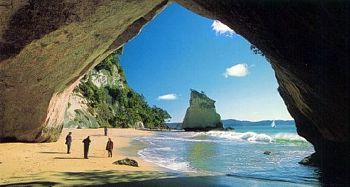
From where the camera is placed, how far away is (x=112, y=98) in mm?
74125

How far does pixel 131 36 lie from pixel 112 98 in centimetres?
5696

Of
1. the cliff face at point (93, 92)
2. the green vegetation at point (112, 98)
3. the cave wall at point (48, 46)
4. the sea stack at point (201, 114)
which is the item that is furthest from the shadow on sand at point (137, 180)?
the sea stack at point (201, 114)

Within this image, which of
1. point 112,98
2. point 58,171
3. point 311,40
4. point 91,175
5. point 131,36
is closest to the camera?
point 311,40

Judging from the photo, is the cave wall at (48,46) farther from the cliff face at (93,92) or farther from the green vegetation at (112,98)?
the green vegetation at (112,98)

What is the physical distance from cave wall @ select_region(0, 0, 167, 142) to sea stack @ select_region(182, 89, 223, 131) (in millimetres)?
69368

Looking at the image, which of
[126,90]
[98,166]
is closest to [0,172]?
[98,166]

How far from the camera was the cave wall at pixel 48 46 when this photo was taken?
12.4m

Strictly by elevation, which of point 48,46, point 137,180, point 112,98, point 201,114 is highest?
point 112,98

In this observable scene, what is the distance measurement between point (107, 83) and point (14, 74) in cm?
5594

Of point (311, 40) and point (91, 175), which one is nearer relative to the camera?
point (311, 40)

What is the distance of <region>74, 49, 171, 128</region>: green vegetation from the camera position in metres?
62.8

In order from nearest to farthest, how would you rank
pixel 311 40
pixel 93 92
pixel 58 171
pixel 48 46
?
pixel 311 40
pixel 58 171
pixel 48 46
pixel 93 92

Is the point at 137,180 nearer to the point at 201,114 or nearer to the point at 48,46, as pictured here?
the point at 48,46

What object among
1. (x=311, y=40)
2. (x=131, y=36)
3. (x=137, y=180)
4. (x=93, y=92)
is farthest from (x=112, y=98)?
(x=311, y=40)
